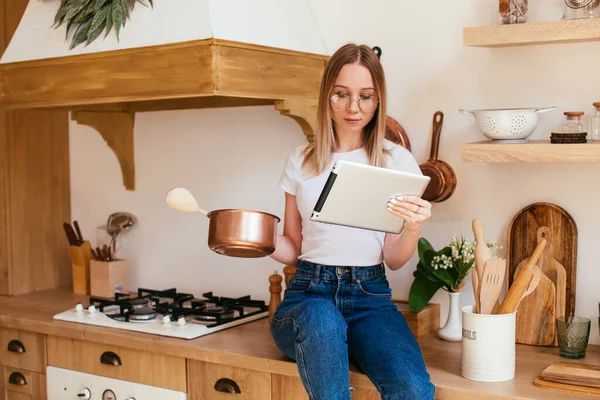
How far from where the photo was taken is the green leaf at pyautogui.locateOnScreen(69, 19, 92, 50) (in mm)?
2473

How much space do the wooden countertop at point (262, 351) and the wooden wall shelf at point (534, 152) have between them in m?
0.52

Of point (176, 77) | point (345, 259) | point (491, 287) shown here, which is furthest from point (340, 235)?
point (176, 77)

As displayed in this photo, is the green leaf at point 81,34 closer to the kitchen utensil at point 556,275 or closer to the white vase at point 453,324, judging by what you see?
the white vase at point 453,324

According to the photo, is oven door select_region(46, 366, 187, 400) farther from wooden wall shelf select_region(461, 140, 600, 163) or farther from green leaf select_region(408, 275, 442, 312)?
wooden wall shelf select_region(461, 140, 600, 163)

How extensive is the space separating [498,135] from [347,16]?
723 millimetres

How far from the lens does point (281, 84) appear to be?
2.40 m

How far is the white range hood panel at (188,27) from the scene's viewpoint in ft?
7.38

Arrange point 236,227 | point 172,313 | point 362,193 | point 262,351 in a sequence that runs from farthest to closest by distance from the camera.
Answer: point 172,313 → point 262,351 → point 236,227 → point 362,193

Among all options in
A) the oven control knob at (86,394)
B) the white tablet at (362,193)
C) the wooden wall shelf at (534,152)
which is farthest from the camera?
the oven control knob at (86,394)

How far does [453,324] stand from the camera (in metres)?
2.28

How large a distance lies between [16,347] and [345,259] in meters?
1.25

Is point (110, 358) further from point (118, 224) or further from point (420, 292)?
point (420, 292)

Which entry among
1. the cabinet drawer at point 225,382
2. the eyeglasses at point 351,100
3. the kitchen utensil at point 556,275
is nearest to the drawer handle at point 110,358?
the cabinet drawer at point 225,382

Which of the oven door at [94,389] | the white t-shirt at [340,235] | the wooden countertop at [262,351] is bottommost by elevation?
the oven door at [94,389]
